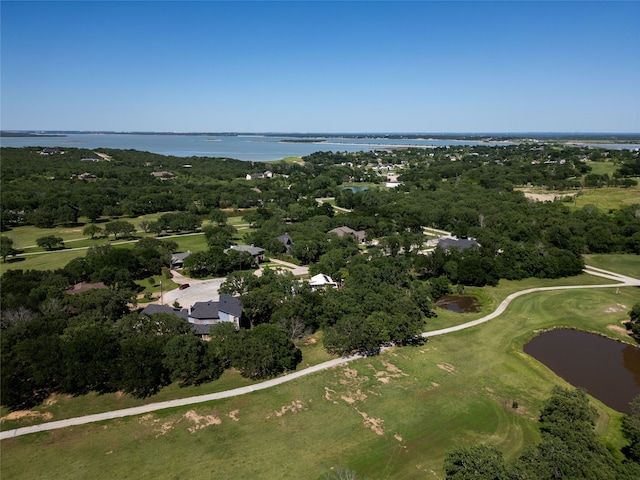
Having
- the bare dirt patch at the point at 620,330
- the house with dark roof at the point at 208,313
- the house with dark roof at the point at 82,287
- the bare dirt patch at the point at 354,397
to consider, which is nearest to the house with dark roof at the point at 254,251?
the house with dark roof at the point at 82,287

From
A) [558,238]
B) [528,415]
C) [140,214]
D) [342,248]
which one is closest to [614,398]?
[528,415]

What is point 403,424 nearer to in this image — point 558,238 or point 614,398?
point 614,398

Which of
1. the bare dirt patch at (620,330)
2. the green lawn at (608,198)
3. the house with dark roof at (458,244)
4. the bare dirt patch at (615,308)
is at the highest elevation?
the green lawn at (608,198)

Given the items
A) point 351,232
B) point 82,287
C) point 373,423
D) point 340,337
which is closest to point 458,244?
point 351,232

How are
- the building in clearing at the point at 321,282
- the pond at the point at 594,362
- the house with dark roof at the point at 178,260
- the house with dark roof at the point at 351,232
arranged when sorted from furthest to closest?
the house with dark roof at the point at 351,232, the house with dark roof at the point at 178,260, the building in clearing at the point at 321,282, the pond at the point at 594,362

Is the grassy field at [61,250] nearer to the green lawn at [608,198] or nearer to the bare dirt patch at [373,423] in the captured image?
the bare dirt patch at [373,423]

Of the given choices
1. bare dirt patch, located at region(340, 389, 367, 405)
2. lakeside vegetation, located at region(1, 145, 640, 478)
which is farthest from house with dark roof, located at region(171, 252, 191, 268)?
bare dirt patch, located at region(340, 389, 367, 405)
